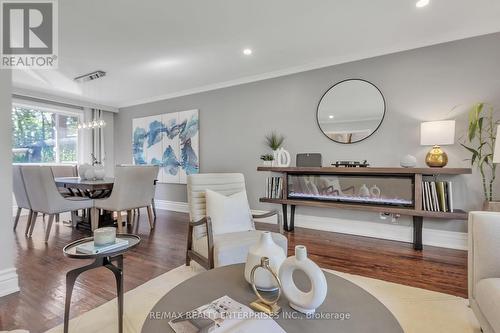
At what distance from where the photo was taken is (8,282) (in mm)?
1997

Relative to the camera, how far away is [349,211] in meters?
3.62

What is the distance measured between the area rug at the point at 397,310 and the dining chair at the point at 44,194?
2.08 meters

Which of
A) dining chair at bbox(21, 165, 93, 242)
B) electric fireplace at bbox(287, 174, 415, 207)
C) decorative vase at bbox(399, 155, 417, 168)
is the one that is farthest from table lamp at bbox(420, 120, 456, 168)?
dining chair at bbox(21, 165, 93, 242)

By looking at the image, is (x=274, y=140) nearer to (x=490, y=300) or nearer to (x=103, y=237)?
(x=103, y=237)

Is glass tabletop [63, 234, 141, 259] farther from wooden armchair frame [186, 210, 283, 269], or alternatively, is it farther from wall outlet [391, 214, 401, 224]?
wall outlet [391, 214, 401, 224]

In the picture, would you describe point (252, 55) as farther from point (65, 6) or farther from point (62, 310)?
point (62, 310)

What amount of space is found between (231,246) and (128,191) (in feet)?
7.56

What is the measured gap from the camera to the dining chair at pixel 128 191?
3449 millimetres

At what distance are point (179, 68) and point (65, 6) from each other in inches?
68.3

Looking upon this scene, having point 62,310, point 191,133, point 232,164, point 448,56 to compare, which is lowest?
point 62,310

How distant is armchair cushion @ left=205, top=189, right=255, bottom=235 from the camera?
7.29 ft

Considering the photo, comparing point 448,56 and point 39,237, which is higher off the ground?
point 448,56

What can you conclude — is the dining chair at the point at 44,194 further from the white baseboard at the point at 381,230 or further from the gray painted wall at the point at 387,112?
the white baseboard at the point at 381,230

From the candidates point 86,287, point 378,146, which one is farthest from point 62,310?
point 378,146
